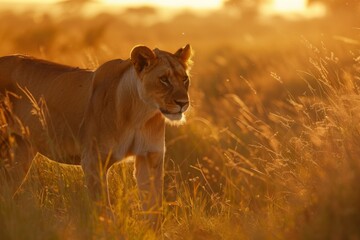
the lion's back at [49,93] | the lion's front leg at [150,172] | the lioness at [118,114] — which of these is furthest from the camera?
the lion's back at [49,93]

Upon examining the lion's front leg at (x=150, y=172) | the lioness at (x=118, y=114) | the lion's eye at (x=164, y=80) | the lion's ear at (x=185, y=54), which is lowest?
the lion's front leg at (x=150, y=172)

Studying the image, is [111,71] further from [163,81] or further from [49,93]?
[49,93]

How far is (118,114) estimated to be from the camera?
21.2ft

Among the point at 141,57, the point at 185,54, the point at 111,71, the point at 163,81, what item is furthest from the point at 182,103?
the point at 111,71

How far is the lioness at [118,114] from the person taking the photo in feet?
20.7

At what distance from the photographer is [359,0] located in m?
8.39

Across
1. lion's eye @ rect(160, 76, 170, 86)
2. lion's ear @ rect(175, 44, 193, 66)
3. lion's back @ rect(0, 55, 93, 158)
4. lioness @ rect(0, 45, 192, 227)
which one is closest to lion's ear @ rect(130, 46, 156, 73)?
lioness @ rect(0, 45, 192, 227)

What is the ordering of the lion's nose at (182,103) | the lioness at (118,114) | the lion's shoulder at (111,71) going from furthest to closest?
the lion's shoulder at (111,71) < the lioness at (118,114) < the lion's nose at (182,103)

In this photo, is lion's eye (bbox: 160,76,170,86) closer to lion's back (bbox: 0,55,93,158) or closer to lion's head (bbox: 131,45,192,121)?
lion's head (bbox: 131,45,192,121)

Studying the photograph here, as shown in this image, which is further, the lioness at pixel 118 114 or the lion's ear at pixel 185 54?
the lion's ear at pixel 185 54

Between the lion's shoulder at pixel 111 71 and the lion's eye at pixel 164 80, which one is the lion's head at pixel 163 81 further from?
the lion's shoulder at pixel 111 71

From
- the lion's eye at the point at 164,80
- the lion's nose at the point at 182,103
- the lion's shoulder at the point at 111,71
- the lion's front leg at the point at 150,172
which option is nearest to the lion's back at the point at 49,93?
the lion's shoulder at the point at 111,71

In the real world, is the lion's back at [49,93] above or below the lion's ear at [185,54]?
below

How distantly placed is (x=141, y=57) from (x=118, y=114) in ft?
1.28
